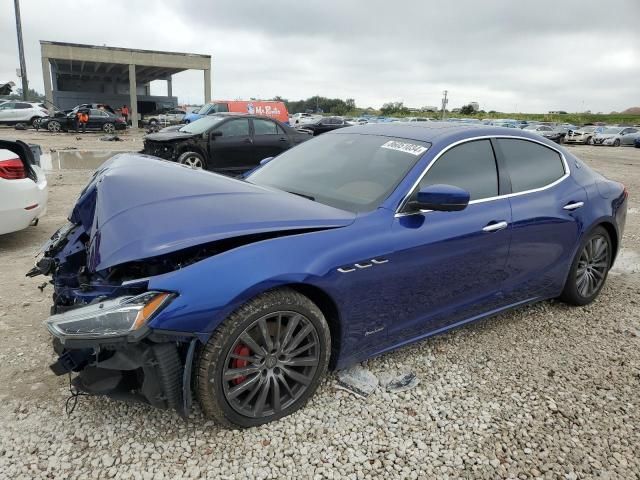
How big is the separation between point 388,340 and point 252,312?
947mm

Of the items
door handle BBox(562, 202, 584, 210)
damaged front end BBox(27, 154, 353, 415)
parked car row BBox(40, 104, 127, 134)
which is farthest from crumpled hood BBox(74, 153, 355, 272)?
parked car row BBox(40, 104, 127, 134)

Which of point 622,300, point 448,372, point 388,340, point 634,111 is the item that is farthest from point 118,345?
point 634,111

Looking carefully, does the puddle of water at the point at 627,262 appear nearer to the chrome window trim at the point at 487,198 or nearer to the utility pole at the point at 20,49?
the chrome window trim at the point at 487,198

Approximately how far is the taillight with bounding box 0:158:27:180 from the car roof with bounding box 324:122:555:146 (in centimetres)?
318

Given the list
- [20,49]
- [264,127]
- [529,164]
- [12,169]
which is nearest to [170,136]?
[264,127]

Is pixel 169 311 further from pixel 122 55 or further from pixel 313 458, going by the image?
pixel 122 55

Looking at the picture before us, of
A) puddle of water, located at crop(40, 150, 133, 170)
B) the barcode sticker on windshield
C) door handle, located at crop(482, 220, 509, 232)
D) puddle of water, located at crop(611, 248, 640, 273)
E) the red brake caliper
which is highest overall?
the barcode sticker on windshield

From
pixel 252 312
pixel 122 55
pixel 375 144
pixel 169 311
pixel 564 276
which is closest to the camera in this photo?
pixel 169 311

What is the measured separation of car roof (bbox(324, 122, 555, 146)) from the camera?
3.13 m

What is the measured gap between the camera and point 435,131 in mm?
3234

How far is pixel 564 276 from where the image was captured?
371 cm

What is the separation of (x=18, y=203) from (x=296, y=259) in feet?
12.2

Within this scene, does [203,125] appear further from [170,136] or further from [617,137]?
[617,137]

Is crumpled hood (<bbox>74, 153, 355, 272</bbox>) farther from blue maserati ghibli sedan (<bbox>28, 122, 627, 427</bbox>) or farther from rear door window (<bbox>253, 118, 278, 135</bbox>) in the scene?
rear door window (<bbox>253, 118, 278, 135</bbox>)
